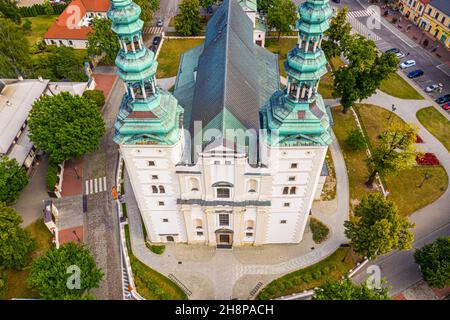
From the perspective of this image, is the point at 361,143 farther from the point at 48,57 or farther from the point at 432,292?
the point at 48,57

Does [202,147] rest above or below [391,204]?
above

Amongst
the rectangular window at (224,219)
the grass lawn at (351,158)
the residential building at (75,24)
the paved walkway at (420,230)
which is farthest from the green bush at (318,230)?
the residential building at (75,24)

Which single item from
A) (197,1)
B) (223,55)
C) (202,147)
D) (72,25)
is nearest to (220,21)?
(223,55)

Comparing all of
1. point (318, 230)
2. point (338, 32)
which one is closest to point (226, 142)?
point (318, 230)

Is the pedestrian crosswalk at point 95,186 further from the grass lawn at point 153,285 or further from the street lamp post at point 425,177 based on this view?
the street lamp post at point 425,177

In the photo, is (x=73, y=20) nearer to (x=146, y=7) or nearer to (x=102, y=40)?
(x=102, y=40)

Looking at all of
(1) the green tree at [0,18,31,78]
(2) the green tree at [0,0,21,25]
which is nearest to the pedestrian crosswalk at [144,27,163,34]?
(1) the green tree at [0,18,31,78]
